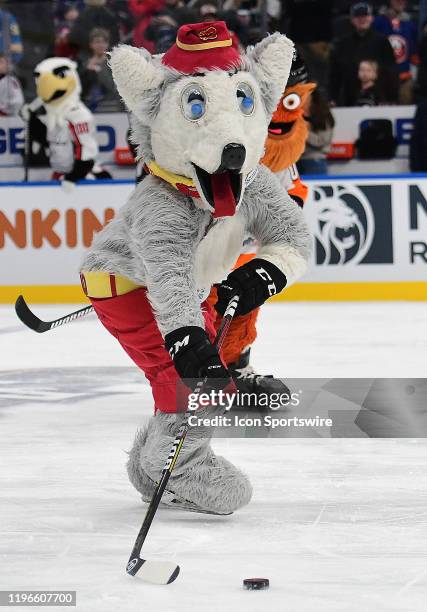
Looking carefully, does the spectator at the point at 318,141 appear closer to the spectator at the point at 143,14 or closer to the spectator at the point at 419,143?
the spectator at the point at 419,143

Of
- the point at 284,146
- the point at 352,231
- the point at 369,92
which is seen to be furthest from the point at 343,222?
the point at 284,146

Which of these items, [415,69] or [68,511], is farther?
[415,69]

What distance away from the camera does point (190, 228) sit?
316 centimetres

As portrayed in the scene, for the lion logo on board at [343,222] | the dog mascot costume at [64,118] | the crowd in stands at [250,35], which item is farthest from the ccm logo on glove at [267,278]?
the crowd in stands at [250,35]

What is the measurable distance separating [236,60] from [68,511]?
121 centimetres

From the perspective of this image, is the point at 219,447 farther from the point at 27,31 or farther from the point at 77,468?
the point at 27,31

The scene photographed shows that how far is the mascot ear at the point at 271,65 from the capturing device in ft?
11.0

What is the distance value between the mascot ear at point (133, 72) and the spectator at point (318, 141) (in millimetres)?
5808

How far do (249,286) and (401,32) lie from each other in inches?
274

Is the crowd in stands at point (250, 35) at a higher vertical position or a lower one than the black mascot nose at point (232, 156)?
lower

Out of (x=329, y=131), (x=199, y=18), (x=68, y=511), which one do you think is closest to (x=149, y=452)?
(x=68, y=511)

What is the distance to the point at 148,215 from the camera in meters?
3.14

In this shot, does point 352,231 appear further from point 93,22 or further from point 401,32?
point 93,22

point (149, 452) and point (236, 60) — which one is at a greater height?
point (236, 60)
